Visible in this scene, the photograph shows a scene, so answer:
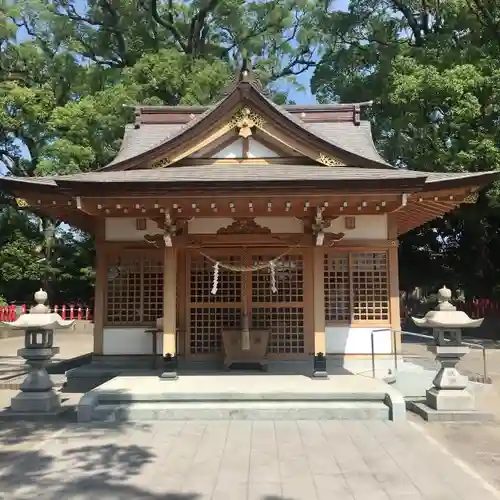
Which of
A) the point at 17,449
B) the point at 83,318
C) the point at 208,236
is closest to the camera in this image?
the point at 17,449

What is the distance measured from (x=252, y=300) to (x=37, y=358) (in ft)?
14.9

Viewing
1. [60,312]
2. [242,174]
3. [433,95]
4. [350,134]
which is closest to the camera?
[242,174]

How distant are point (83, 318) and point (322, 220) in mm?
21764

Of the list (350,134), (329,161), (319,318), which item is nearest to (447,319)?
(319,318)

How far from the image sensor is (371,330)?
11.4m

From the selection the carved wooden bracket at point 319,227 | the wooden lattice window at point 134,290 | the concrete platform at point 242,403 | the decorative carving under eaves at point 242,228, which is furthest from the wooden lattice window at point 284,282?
the concrete platform at point 242,403

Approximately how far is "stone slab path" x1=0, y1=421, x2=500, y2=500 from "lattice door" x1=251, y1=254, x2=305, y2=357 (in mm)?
3645

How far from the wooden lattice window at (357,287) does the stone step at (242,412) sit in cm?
352

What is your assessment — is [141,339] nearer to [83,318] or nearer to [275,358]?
[275,358]

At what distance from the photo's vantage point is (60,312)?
27.6 m

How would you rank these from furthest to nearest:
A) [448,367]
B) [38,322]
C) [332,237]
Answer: [332,237] < [38,322] < [448,367]

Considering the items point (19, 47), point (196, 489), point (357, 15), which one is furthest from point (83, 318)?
point (196, 489)

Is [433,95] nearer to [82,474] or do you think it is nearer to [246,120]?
[246,120]

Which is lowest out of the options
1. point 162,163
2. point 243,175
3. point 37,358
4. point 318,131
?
point 37,358
